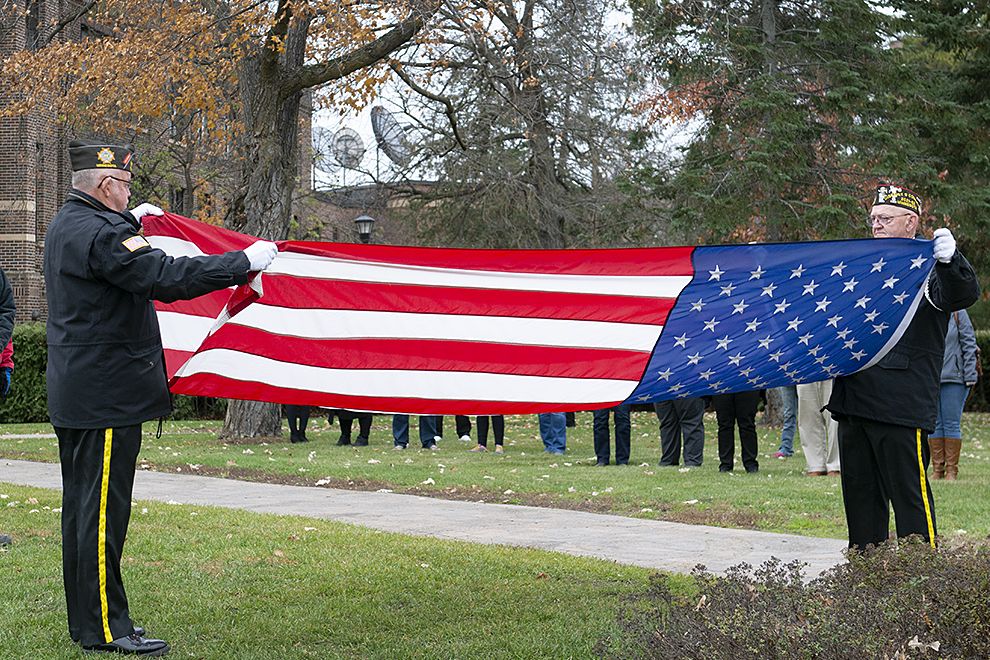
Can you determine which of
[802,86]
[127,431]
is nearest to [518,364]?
[127,431]

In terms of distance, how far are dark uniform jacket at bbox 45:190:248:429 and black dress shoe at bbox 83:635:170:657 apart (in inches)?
40.3

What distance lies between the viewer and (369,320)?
651 cm

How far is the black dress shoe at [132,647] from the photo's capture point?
5.54m

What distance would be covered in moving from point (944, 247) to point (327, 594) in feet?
12.8

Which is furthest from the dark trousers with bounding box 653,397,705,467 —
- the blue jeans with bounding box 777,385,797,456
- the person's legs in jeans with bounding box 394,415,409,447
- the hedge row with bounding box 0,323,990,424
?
the hedge row with bounding box 0,323,990,424

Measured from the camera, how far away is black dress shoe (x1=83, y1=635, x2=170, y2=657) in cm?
554

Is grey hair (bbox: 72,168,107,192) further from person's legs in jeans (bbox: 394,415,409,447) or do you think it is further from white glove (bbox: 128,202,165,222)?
person's legs in jeans (bbox: 394,415,409,447)

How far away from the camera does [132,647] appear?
5539 mm

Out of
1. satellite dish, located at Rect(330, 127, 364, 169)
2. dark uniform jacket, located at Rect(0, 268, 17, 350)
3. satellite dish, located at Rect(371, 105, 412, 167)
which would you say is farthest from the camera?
satellite dish, located at Rect(330, 127, 364, 169)

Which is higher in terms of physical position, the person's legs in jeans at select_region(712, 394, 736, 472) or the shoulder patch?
the shoulder patch

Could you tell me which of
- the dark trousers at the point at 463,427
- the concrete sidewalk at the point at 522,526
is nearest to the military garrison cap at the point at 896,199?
the concrete sidewalk at the point at 522,526

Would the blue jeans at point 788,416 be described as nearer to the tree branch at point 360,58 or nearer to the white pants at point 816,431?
the white pants at point 816,431

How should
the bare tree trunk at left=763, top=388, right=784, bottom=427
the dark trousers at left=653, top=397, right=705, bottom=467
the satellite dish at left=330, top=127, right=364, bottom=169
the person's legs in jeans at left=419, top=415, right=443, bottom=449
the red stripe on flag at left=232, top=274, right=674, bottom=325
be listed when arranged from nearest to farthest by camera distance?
1. the red stripe on flag at left=232, top=274, right=674, bottom=325
2. the dark trousers at left=653, top=397, right=705, bottom=467
3. the person's legs in jeans at left=419, top=415, right=443, bottom=449
4. the bare tree trunk at left=763, top=388, right=784, bottom=427
5. the satellite dish at left=330, top=127, right=364, bottom=169

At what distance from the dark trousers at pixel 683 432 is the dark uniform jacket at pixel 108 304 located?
10006mm
